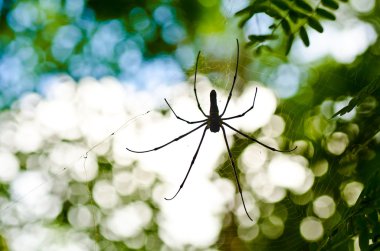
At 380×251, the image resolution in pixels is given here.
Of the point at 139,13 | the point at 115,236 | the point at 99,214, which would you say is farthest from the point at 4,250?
the point at 99,214

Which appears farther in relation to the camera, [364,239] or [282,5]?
[282,5]

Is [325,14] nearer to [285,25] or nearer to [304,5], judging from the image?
[304,5]

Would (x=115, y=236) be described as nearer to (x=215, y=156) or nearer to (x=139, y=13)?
(x=139, y=13)

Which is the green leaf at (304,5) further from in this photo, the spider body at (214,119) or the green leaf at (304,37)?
the spider body at (214,119)

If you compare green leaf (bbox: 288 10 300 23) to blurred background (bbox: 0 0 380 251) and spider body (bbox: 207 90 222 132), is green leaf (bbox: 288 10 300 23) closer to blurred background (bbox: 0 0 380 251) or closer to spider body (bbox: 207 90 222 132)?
blurred background (bbox: 0 0 380 251)

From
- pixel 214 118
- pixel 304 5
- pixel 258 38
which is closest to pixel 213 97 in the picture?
pixel 214 118

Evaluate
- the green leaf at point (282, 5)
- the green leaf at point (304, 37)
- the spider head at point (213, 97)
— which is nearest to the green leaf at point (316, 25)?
the green leaf at point (304, 37)
